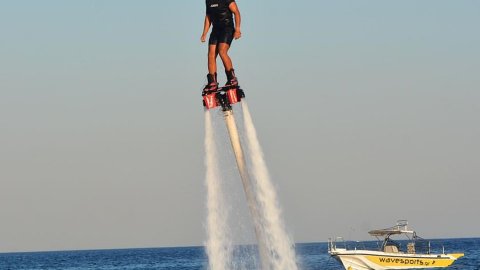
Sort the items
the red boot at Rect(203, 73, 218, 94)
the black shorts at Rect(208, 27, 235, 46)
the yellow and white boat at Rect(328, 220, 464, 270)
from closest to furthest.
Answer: the black shorts at Rect(208, 27, 235, 46) → the red boot at Rect(203, 73, 218, 94) → the yellow and white boat at Rect(328, 220, 464, 270)

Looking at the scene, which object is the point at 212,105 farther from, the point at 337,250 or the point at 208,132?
the point at 337,250

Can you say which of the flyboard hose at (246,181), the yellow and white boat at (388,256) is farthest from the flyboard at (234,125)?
the yellow and white boat at (388,256)

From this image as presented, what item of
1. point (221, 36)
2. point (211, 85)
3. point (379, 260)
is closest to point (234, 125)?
point (211, 85)

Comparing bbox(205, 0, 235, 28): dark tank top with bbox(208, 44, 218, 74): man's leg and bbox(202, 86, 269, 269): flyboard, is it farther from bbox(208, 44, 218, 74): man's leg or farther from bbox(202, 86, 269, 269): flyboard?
bbox(202, 86, 269, 269): flyboard

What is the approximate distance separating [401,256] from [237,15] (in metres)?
82.1

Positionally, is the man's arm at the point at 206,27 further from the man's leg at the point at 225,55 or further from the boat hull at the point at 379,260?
the boat hull at the point at 379,260

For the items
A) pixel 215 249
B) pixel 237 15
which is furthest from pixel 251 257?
pixel 237 15

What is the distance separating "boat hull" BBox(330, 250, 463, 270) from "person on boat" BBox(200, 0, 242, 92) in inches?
3140

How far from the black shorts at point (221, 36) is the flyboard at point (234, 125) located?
4.79 feet

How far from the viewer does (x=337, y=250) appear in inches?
4390

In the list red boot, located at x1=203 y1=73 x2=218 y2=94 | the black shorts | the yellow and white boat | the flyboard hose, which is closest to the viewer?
the flyboard hose

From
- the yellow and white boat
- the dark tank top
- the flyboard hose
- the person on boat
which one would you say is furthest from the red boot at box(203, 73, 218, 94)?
the yellow and white boat

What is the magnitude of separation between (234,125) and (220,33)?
9.56ft

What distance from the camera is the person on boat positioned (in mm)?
32156
